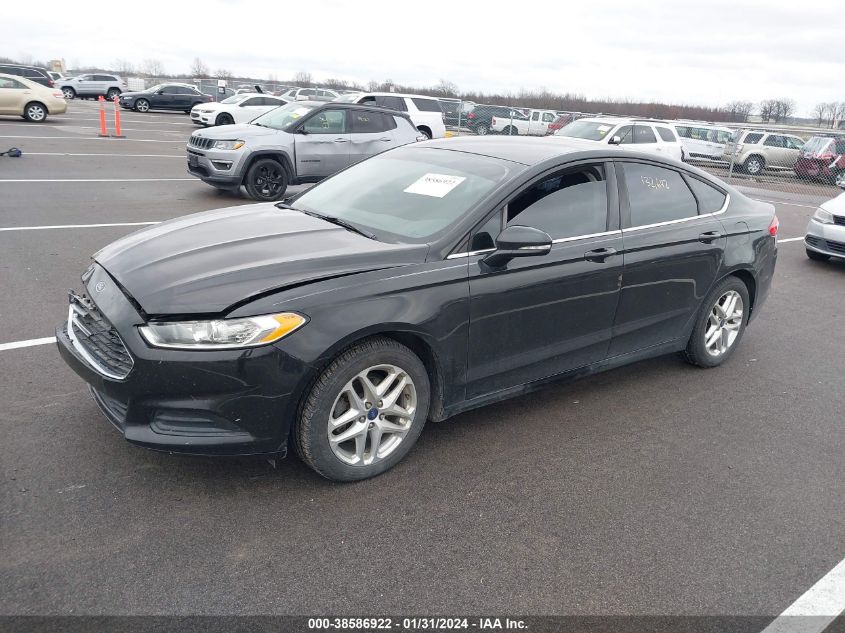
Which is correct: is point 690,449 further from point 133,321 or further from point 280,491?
point 133,321

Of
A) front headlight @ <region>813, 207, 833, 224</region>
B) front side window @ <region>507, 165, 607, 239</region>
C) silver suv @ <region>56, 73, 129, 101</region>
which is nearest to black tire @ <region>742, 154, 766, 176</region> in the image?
front headlight @ <region>813, 207, 833, 224</region>

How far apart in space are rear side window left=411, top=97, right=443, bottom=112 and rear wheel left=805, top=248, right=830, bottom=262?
1514 cm

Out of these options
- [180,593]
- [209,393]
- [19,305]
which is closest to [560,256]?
[209,393]

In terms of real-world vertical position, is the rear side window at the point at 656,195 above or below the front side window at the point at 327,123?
above

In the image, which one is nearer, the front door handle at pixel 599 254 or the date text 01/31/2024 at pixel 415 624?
the date text 01/31/2024 at pixel 415 624

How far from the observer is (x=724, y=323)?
530 centimetres

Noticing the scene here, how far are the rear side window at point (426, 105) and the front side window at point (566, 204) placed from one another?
1926cm

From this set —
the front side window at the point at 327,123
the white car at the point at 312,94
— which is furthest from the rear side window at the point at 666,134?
the white car at the point at 312,94

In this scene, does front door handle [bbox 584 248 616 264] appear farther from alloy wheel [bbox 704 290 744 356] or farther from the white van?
the white van

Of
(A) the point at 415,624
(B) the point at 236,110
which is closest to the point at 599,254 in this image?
(A) the point at 415,624

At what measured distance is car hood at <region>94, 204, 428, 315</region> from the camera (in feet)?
10.3

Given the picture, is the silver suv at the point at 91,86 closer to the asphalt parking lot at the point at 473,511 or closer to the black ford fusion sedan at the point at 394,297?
the asphalt parking lot at the point at 473,511

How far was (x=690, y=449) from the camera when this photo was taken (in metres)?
4.03

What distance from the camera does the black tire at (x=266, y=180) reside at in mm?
11430
